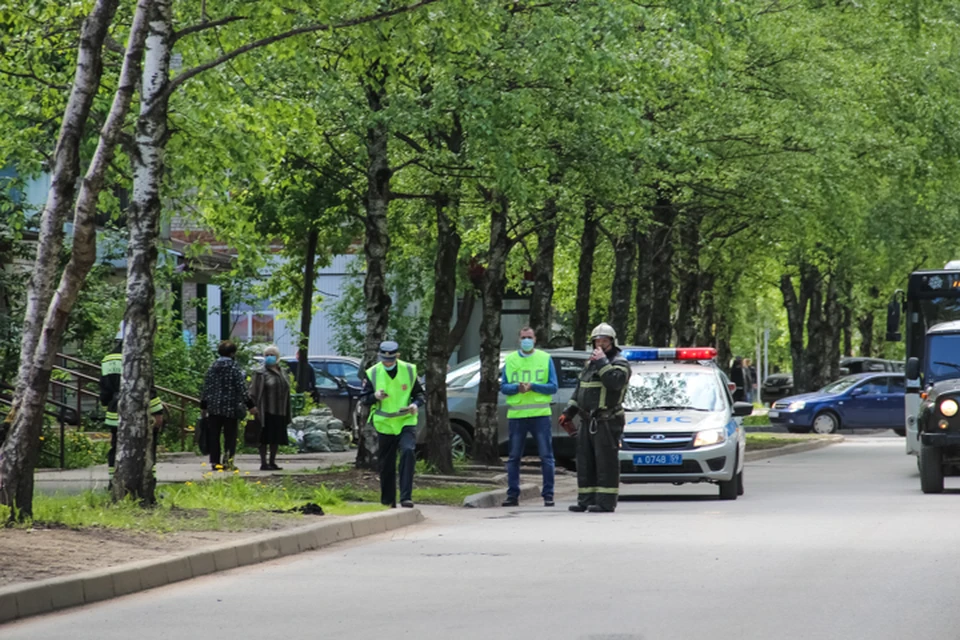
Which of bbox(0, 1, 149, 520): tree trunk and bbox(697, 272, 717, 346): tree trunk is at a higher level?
bbox(697, 272, 717, 346): tree trunk

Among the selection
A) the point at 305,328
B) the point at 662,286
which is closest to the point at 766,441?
the point at 662,286

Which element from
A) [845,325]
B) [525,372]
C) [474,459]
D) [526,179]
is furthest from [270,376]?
[845,325]

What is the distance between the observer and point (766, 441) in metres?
37.7

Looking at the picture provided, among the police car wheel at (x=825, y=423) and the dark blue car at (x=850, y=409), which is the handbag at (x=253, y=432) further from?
the police car wheel at (x=825, y=423)

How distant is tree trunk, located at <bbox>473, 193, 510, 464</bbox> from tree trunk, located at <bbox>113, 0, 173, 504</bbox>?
9195 millimetres

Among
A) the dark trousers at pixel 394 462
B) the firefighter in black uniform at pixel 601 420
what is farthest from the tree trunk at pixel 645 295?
the dark trousers at pixel 394 462

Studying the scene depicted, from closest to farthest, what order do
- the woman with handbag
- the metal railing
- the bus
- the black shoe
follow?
the black shoe → the bus → the woman with handbag → the metal railing

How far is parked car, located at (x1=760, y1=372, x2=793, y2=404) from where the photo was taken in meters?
66.3

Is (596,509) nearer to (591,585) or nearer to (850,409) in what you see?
(591,585)

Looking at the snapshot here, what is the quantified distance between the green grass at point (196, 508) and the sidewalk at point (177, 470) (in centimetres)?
166

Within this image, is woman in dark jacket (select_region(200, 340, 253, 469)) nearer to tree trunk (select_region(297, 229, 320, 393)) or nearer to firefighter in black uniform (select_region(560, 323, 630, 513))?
firefighter in black uniform (select_region(560, 323, 630, 513))

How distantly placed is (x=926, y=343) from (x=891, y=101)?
1208 centimetres

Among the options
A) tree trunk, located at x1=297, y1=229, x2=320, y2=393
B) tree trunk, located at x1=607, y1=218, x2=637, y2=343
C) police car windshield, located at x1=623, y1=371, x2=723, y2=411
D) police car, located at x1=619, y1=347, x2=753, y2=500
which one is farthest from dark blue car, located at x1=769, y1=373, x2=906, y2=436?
police car windshield, located at x1=623, y1=371, x2=723, y2=411

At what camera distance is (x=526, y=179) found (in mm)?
22797
